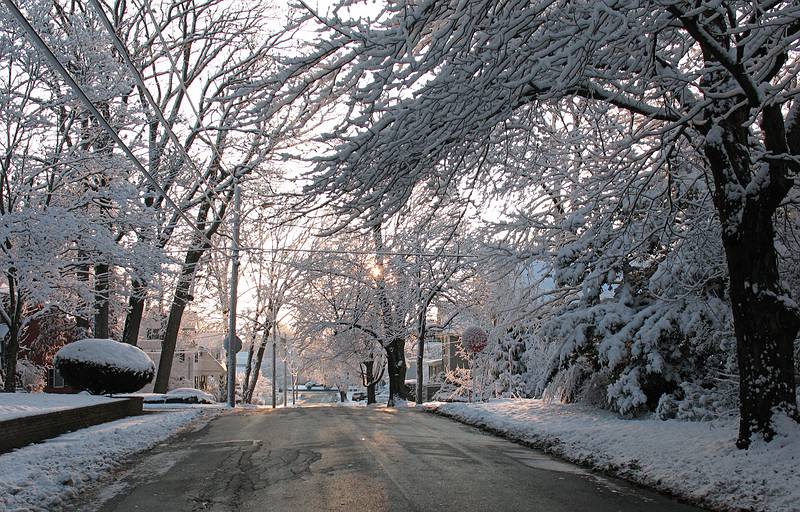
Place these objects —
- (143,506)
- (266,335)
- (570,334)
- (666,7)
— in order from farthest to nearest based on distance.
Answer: (266,335)
(570,334)
(143,506)
(666,7)

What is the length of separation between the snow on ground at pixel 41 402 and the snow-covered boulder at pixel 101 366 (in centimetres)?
98

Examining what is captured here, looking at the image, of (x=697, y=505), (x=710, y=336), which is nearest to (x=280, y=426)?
(x=710, y=336)

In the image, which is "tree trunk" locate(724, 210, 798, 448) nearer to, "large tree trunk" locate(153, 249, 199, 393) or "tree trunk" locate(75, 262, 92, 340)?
"tree trunk" locate(75, 262, 92, 340)

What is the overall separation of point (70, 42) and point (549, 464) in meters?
15.4

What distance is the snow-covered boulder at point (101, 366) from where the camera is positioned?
1542cm

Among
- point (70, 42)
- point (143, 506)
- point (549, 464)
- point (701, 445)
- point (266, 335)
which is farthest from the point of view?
point (266, 335)

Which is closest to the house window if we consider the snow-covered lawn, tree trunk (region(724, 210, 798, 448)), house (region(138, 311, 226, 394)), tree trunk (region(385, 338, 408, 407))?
house (region(138, 311, 226, 394))

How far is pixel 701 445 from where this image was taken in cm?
834

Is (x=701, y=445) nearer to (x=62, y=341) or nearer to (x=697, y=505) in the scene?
(x=697, y=505)

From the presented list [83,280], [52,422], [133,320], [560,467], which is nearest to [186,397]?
[133,320]

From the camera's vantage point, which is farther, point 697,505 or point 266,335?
point 266,335

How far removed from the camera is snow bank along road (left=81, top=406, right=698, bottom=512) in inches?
253

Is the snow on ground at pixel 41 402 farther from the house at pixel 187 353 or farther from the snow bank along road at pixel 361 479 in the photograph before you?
the house at pixel 187 353

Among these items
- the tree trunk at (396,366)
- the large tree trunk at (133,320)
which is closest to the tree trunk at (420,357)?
the tree trunk at (396,366)
